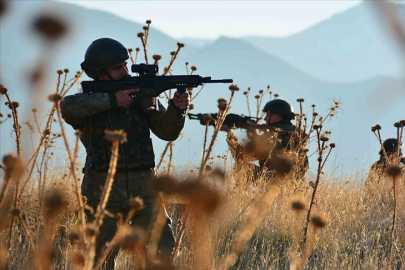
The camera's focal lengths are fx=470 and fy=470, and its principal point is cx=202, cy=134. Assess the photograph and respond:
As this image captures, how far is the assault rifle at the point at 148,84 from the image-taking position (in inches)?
120

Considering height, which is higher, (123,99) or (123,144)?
(123,99)

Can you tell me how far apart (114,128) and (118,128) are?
3cm

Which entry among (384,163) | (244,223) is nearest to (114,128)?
(244,223)

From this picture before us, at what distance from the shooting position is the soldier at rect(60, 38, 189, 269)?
293 cm

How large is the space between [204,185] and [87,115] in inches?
71.0

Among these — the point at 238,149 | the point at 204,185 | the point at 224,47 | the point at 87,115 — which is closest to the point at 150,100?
the point at 87,115

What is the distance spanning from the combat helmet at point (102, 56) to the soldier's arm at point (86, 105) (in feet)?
0.90

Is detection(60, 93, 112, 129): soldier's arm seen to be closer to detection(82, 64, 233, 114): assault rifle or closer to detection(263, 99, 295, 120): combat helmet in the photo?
detection(82, 64, 233, 114): assault rifle

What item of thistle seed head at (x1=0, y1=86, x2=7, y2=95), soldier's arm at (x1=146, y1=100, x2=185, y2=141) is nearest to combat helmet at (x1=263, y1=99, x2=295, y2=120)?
soldier's arm at (x1=146, y1=100, x2=185, y2=141)

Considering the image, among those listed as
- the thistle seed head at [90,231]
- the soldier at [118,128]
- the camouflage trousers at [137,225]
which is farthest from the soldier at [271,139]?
the thistle seed head at [90,231]

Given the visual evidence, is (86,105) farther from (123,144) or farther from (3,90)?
(3,90)

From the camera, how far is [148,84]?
120 inches

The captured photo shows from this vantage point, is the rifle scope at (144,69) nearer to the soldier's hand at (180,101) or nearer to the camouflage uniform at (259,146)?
the soldier's hand at (180,101)

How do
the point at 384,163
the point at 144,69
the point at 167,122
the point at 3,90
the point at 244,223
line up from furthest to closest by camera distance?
the point at 384,163, the point at 244,223, the point at 144,69, the point at 167,122, the point at 3,90
